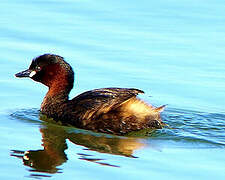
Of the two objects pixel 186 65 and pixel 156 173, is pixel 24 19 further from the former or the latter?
pixel 156 173

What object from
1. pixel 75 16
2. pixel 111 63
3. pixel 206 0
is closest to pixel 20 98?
pixel 111 63

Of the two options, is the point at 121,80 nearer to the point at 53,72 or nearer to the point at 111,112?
the point at 53,72

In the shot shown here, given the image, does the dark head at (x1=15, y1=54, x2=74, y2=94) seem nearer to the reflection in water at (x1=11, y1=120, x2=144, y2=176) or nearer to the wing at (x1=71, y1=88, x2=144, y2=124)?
the wing at (x1=71, y1=88, x2=144, y2=124)

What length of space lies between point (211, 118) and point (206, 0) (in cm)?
606

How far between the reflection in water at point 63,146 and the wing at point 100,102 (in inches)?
10.0

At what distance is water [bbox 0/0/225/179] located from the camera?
8586 mm

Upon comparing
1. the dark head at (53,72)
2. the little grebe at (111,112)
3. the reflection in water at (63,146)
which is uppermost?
the dark head at (53,72)

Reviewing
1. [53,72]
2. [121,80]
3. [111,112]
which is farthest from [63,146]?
[121,80]

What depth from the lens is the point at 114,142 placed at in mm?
9688

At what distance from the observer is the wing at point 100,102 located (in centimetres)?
1015

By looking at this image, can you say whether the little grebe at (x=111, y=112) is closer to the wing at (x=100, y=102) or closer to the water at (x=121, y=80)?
the wing at (x=100, y=102)

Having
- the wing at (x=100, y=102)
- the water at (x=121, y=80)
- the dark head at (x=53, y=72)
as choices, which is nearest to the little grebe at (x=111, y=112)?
the wing at (x=100, y=102)

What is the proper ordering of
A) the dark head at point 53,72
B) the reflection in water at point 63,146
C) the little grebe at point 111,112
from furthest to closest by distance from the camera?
the dark head at point 53,72, the little grebe at point 111,112, the reflection in water at point 63,146

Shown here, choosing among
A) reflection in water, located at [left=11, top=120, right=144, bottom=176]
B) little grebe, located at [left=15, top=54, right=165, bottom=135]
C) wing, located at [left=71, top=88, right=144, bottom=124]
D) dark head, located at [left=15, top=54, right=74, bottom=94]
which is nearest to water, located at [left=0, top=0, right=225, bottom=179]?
reflection in water, located at [left=11, top=120, right=144, bottom=176]
